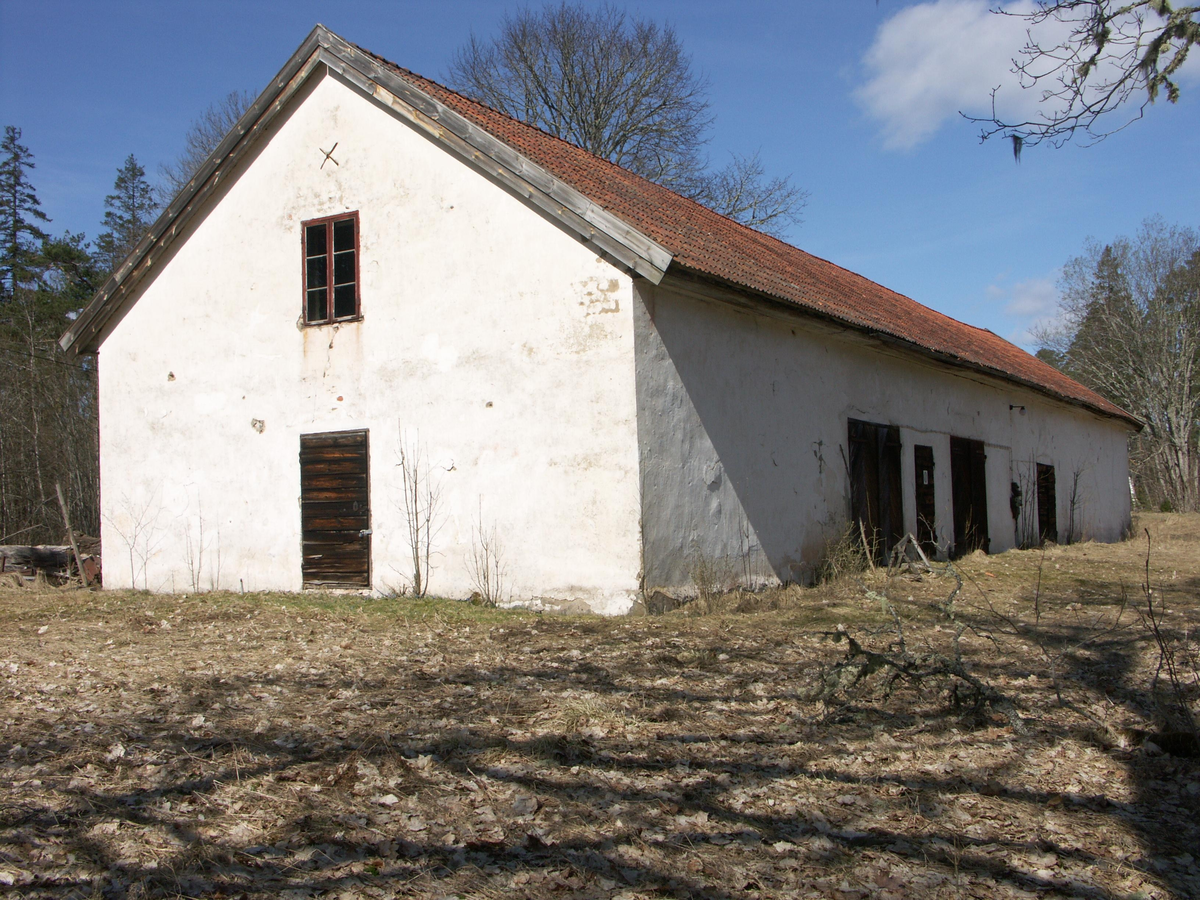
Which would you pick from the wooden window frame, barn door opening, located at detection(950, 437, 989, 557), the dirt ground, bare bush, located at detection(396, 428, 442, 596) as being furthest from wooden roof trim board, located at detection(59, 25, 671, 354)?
barn door opening, located at detection(950, 437, 989, 557)

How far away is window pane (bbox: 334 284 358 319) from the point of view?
1006 centimetres

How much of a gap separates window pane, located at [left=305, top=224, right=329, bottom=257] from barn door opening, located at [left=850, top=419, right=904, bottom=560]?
6804 mm

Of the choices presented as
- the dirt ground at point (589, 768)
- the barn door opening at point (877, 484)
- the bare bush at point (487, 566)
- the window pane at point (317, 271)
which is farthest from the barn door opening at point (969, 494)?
the window pane at point (317, 271)

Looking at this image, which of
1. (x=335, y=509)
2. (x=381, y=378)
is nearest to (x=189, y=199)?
(x=381, y=378)

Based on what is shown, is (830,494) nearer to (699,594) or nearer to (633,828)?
(699,594)

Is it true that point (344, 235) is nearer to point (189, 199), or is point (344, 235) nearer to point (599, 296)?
point (189, 199)

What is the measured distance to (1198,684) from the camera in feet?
16.8

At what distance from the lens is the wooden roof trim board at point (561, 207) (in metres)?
8.40

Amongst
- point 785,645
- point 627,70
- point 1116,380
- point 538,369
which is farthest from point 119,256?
point 1116,380

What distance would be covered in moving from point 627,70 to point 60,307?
16.7 meters

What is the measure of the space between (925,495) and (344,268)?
8.59 m

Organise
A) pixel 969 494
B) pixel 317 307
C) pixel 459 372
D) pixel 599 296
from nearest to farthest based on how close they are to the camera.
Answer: pixel 599 296 < pixel 459 372 < pixel 317 307 < pixel 969 494

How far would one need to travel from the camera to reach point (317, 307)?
1029cm

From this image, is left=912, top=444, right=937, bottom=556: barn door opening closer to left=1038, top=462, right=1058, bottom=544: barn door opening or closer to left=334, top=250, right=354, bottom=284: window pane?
left=1038, top=462, right=1058, bottom=544: barn door opening
